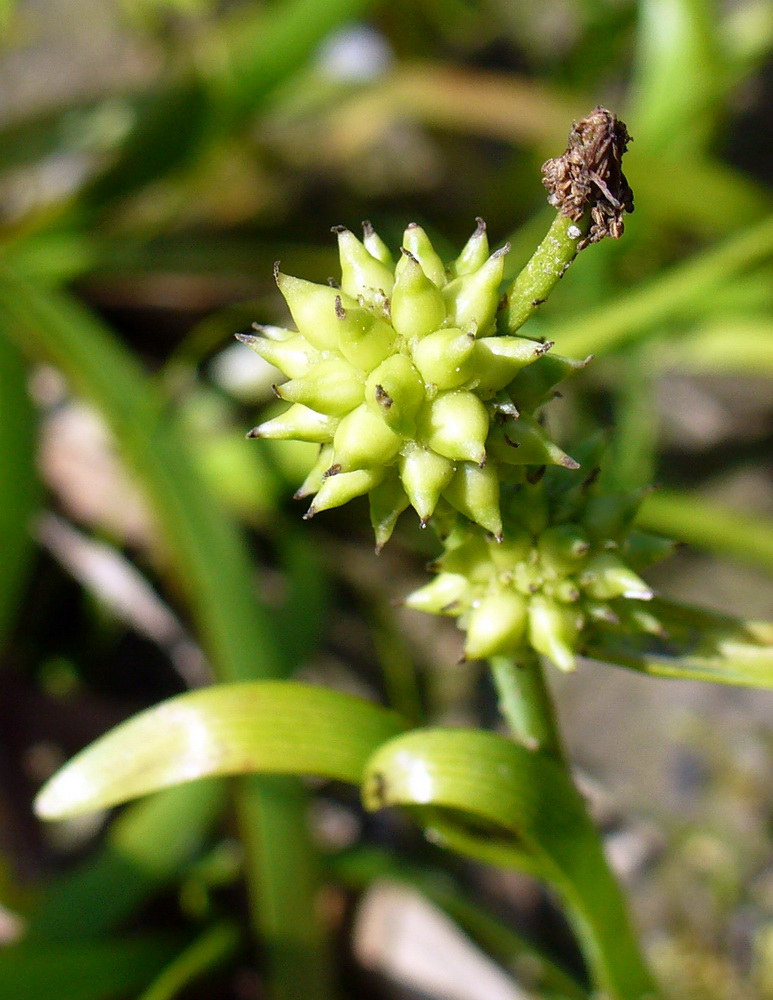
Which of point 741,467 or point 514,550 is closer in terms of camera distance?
point 514,550

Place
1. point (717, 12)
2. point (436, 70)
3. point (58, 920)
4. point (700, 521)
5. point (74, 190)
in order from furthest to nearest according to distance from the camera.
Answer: point (717, 12)
point (436, 70)
point (74, 190)
point (700, 521)
point (58, 920)

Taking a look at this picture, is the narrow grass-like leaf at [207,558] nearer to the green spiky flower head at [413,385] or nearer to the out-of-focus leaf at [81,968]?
the out-of-focus leaf at [81,968]

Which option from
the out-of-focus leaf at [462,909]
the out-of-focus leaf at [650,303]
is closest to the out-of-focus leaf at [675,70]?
the out-of-focus leaf at [650,303]

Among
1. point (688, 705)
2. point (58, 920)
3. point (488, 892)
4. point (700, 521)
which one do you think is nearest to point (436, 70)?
point (700, 521)

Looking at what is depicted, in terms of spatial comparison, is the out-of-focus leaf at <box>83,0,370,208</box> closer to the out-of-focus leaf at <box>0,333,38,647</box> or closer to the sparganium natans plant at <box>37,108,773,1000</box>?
the out-of-focus leaf at <box>0,333,38,647</box>

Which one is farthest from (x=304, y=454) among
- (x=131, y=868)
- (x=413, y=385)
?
(x=413, y=385)

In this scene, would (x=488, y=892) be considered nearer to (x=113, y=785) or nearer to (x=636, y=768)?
(x=636, y=768)

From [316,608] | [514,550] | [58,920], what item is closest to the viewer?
[514,550]
